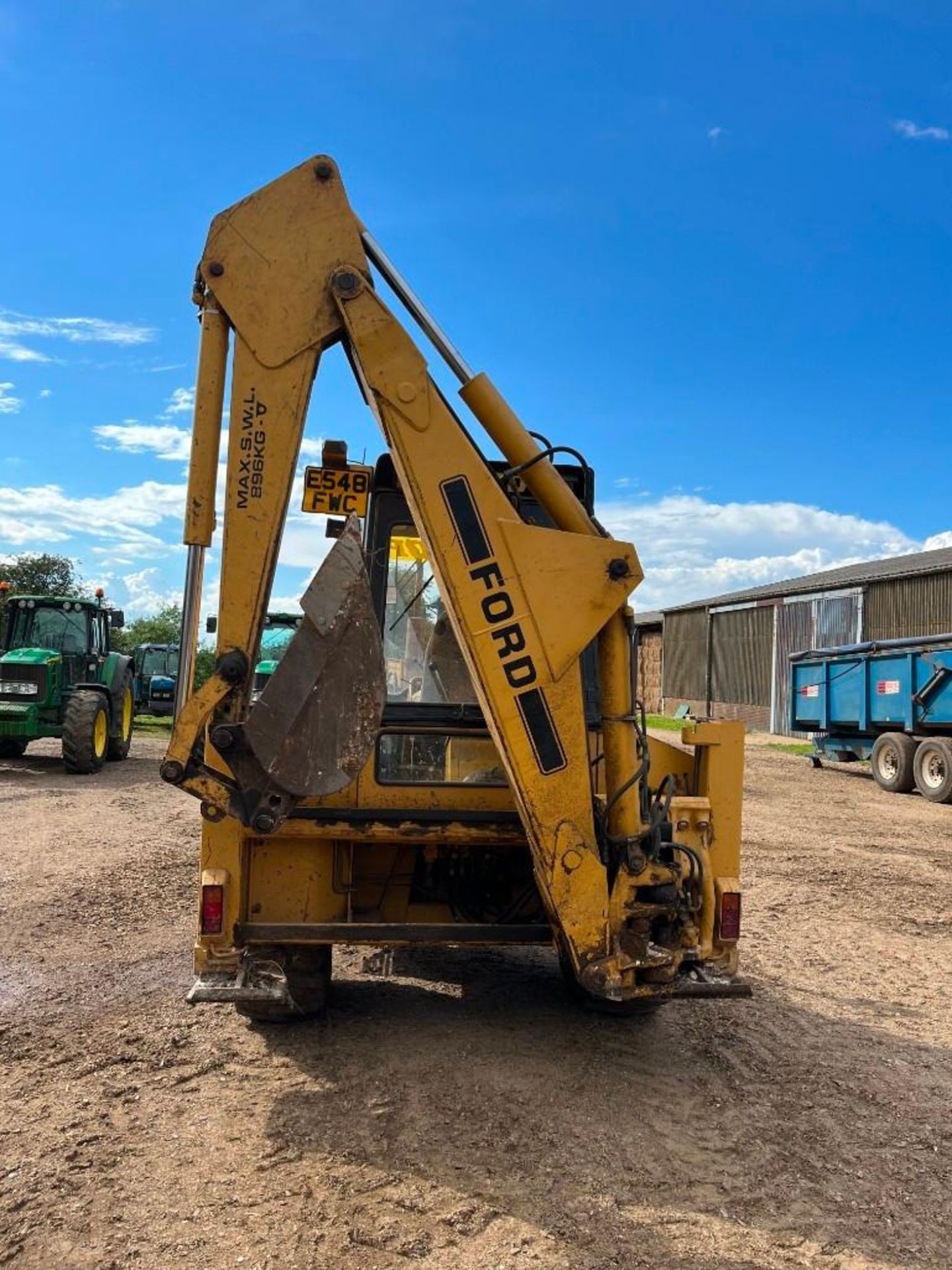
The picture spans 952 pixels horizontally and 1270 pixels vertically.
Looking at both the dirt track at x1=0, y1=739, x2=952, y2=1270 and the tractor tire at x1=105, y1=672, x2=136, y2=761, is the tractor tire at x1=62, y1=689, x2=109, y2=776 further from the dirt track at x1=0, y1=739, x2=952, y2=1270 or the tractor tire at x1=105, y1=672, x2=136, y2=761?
the dirt track at x1=0, y1=739, x2=952, y2=1270

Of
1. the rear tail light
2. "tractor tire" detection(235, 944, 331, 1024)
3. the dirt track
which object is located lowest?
the dirt track

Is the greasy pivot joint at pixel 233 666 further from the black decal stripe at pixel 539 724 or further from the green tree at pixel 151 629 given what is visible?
the green tree at pixel 151 629

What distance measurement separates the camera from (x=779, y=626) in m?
28.8

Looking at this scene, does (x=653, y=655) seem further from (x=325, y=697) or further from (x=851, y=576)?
(x=325, y=697)

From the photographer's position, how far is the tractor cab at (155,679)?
29.9 m

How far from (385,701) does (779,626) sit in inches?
1049

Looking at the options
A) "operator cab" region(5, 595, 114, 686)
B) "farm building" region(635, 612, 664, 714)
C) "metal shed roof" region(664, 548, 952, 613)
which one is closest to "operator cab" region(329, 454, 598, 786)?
"operator cab" region(5, 595, 114, 686)

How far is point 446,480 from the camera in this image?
12.1ft

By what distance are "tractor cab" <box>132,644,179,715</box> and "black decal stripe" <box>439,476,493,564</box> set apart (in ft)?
84.3

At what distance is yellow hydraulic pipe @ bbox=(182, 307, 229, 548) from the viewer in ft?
12.7

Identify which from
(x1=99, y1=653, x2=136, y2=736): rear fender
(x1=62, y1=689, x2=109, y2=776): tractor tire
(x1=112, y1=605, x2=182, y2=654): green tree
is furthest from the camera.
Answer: (x1=112, y1=605, x2=182, y2=654): green tree

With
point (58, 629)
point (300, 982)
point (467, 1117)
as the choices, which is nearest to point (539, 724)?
point (467, 1117)

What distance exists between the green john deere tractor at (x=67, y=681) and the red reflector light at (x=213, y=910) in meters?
10.8

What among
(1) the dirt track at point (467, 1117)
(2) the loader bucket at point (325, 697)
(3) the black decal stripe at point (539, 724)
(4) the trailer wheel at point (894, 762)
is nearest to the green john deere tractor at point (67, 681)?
(1) the dirt track at point (467, 1117)
